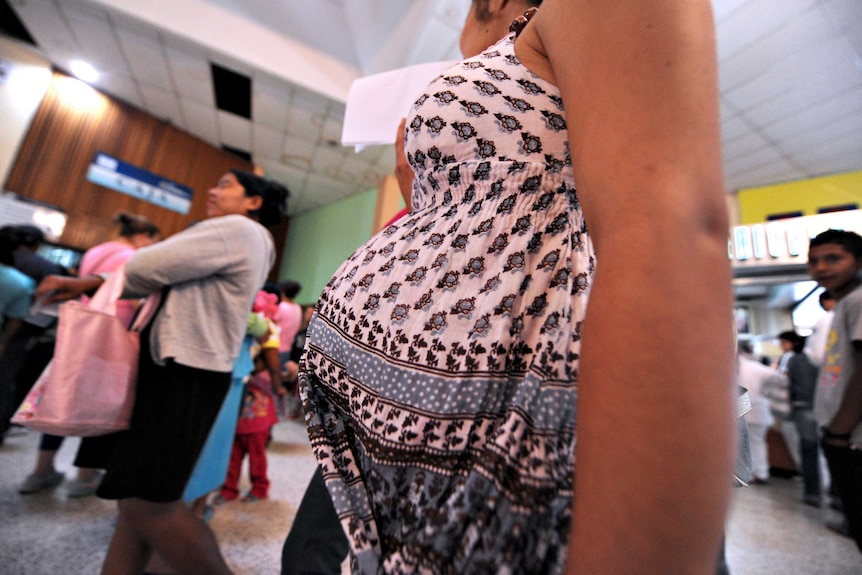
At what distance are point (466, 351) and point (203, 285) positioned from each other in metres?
1.05

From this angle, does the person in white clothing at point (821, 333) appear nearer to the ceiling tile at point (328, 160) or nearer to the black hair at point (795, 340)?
the black hair at point (795, 340)

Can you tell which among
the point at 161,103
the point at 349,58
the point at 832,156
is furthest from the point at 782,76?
the point at 161,103

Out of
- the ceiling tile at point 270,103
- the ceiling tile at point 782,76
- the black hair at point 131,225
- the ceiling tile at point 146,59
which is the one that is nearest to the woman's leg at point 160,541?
the black hair at point 131,225

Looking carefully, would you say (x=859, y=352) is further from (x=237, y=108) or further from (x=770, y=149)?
(x=237, y=108)

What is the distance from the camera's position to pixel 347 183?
6035 mm

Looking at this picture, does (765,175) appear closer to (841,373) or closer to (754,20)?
(754,20)

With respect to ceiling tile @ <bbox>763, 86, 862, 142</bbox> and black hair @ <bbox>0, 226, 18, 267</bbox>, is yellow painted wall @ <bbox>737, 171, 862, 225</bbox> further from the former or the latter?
black hair @ <bbox>0, 226, 18, 267</bbox>

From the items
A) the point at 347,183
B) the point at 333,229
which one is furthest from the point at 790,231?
the point at 333,229

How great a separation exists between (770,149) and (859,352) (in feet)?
11.6

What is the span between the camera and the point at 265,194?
56.9 inches

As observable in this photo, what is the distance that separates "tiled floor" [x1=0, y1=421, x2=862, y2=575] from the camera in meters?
1.29

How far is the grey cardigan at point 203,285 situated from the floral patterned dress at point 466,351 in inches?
31.5

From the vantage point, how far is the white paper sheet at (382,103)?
77 cm

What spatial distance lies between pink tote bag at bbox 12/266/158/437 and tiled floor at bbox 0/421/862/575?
629 millimetres
